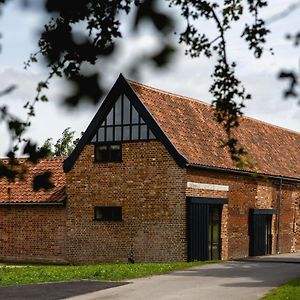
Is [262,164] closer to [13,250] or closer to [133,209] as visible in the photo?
[133,209]

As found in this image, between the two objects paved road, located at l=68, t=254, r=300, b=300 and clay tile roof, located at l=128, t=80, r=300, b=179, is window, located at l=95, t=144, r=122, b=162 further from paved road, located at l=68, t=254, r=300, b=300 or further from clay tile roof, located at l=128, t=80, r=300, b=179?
paved road, located at l=68, t=254, r=300, b=300

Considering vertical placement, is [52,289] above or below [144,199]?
below

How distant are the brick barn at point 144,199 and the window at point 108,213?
1.6 inches

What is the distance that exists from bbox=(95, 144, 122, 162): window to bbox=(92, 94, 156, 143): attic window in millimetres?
331

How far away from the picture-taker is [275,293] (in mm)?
16875

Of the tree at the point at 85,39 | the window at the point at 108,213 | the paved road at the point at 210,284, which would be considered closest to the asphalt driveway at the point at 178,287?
the paved road at the point at 210,284

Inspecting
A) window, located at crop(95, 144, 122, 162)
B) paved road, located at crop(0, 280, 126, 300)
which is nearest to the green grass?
paved road, located at crop(0, 280, 126, 300)

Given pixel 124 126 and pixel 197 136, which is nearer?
pixel 124 126

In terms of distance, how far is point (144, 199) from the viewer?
28297mm

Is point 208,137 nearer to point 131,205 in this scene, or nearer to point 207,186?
point 207,186

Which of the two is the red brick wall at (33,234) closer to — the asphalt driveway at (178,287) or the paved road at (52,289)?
the asphalt driveway at (178,287)

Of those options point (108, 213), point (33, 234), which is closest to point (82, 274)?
point (108, 213)

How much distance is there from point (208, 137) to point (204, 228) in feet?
14.9

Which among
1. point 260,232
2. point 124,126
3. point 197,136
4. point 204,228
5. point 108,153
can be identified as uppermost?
point 124,126
